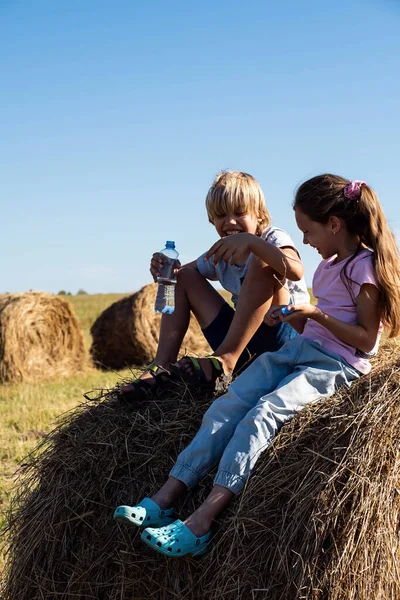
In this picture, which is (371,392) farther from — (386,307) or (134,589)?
(134,589)

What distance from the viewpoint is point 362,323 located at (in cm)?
359

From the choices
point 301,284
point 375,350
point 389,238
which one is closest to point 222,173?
point 301,284

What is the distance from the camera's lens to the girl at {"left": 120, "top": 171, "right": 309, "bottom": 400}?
149 inches

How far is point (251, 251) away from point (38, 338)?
27.8 feet

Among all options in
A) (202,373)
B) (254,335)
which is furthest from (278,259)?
(202,373)

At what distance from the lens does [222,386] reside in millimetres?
3824

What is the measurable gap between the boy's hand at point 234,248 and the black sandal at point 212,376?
51 cm

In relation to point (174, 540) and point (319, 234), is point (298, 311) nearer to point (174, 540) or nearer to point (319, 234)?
point (319, 234)

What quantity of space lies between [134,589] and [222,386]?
1.03 metres

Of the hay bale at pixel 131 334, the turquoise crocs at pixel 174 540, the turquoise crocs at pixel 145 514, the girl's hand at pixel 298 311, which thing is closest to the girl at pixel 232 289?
the girl's hand at pixel 298 311

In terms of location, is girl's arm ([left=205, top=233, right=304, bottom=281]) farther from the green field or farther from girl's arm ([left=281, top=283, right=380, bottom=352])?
the green field

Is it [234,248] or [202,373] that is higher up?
[234,248]

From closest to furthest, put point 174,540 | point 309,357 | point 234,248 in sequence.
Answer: point 174,540
point 309,357
point 234,248

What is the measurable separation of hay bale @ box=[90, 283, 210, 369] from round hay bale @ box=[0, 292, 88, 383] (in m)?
0.36
